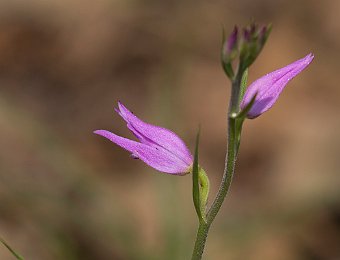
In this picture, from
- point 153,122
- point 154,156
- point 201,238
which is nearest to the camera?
point 201,238

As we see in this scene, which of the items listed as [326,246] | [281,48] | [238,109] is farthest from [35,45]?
[238,109]

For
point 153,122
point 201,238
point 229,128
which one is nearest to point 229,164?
point 229,128

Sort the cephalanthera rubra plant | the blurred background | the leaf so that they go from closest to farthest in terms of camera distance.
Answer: the cephalanthera rubra plant → the leaf → the blurred background

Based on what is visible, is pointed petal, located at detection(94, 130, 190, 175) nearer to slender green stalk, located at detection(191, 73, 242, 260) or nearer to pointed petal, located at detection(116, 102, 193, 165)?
pointed petal, located at detection(116, 102, 193, 165)

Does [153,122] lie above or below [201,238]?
below

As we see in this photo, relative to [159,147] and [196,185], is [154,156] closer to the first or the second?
[159,147]

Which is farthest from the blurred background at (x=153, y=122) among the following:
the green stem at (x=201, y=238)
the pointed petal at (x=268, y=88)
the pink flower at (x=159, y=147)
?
the pointed petal at (x=268, y=88)

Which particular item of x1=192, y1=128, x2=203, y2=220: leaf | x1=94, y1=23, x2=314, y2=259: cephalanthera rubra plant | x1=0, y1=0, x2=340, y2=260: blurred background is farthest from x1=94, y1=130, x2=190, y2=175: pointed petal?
x1=0, y1=0, x2=340, y2=260: blurred background
